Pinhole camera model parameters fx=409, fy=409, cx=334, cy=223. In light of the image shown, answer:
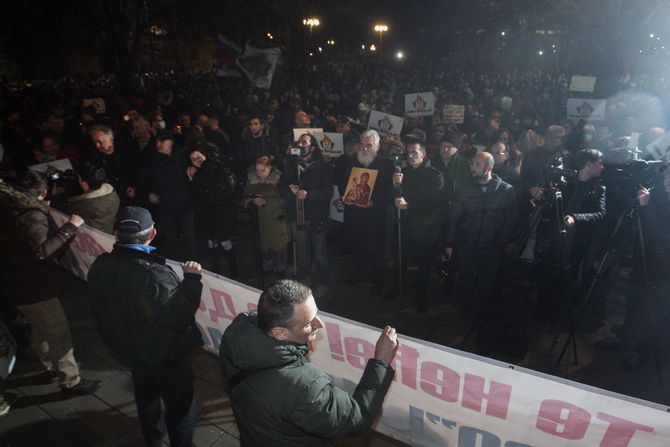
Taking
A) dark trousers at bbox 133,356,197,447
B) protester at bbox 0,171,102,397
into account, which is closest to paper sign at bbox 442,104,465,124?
protester at bbox 0,171,102,397

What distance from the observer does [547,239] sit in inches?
173

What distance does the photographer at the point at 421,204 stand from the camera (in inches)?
201

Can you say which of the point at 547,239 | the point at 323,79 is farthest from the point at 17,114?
the point at 323,79

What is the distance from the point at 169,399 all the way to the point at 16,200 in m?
1.97

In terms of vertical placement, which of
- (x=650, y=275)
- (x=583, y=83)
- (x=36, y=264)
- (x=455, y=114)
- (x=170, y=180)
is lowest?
(x=650, y=275)

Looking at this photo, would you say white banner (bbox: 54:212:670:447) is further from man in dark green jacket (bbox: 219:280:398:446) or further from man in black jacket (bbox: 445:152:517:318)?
man in black jacket (bbox: 445:152:517:318)

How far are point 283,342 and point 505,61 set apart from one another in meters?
40.3

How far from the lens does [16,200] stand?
10.5 feet

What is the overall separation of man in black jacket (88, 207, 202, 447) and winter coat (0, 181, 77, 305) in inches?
40.9

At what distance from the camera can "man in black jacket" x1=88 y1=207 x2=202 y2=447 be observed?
8.36 ft

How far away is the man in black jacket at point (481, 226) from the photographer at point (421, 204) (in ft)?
0.86

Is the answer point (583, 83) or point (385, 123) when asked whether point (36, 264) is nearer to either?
point (385, 123)

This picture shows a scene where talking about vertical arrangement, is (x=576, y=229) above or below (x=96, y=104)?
below

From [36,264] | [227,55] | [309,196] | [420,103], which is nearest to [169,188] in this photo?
[309,196]
